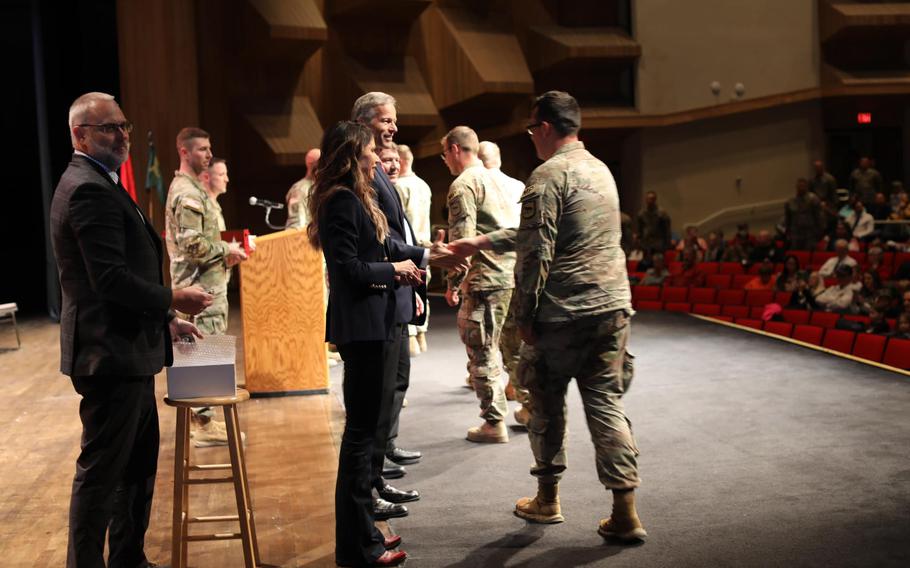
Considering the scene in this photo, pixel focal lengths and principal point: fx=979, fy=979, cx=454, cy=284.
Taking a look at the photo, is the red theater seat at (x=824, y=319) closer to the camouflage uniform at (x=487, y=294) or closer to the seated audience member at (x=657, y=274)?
the seated audience member at (x=657, y=274)

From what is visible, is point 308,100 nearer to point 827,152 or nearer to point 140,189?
point 140,189

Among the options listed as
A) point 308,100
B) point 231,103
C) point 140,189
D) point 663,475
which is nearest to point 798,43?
point 308,100

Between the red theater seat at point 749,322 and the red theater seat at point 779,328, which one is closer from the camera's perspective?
the red theater seat at point 779,328

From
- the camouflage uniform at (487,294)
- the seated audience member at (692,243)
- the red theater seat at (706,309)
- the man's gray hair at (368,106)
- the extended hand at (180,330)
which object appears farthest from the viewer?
the seated audience member at (692,243)

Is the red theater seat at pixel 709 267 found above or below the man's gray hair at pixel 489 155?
below

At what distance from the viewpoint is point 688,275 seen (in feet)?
33.9

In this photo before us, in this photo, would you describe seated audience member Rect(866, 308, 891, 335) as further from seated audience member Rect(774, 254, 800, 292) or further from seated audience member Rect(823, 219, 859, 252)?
seated audience member Rect(823, 219, 859, 252)

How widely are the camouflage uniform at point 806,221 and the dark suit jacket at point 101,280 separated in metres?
10.2

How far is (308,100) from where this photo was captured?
1277 cm

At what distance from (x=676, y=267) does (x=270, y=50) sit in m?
5.52

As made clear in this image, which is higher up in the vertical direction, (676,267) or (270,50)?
(270,50)

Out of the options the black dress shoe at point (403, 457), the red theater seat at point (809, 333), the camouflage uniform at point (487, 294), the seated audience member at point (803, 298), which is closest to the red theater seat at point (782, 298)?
the seated audience member at point (803, 298)

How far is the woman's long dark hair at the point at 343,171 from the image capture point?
9.55ft

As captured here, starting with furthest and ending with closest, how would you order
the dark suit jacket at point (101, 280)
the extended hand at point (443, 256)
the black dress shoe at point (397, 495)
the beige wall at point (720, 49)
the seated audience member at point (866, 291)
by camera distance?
the beige wall at point (720, 49), the seated audience member at point (866, 291), the black dress shoe at point (397, 495), the extended hand at point (443, 256), the dark suit jacket at point (101, 280)
